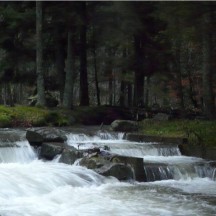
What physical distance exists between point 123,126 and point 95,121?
419 cm

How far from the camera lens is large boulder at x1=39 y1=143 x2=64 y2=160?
1401 cm

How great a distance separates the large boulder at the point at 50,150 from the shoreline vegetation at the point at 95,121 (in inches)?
199

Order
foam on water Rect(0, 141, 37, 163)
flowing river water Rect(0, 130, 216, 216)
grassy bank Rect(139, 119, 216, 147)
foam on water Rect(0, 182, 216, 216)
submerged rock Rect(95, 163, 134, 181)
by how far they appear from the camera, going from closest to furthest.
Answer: foam on water Rect(0, 182, 216, 216), flowing river water Rect(0, 130, 216, 216), submerged rock Rect(95, 163, 134, 181), foam on water Rect(0, 141, 37, 163), grassy bank Rect(139, 119, 216, 147)

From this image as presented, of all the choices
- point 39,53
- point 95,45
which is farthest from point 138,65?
point 39,53

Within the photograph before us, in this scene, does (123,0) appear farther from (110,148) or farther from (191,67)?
(191,67)

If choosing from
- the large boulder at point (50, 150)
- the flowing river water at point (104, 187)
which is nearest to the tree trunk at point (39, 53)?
the flowing river water at point (104, 187)

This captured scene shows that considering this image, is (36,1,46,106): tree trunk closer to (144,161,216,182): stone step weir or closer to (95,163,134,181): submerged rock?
(144,161,216,182): stone step weir

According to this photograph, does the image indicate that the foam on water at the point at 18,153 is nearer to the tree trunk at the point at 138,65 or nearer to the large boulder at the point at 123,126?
the large boulder at the point at 123,126

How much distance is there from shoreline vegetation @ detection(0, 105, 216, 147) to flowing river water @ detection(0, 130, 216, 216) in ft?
4.52

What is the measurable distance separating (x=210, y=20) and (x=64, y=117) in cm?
1099

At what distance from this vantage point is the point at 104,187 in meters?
11.5

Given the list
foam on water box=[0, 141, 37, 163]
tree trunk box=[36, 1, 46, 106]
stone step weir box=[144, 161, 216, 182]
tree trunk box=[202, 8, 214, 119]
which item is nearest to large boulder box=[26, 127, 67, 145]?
foam on water box=[0, 141, 37, 163]

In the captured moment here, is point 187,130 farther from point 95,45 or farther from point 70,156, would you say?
point 95,45

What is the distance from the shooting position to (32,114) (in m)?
20.7
